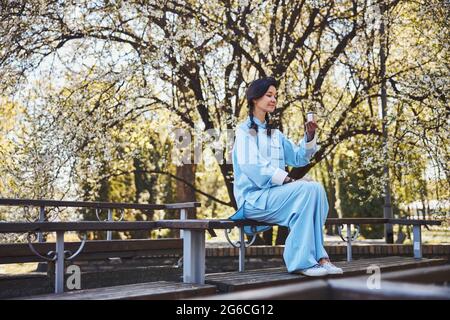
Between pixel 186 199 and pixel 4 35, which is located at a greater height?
pixel 4 35

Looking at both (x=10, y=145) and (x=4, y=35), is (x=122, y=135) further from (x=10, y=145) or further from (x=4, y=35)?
(x=4, y=35)

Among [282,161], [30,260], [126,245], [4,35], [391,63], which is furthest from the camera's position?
[391,63]

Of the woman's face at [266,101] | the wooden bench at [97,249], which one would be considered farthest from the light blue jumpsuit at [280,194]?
the wooden bench at [97,249]

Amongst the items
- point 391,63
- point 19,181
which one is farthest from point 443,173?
point 19,181

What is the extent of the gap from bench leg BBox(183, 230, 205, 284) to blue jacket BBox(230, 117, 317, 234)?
610 millimetres

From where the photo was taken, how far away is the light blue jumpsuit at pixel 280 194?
3.35 metres

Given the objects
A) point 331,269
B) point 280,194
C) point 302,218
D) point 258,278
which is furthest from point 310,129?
point 258,278

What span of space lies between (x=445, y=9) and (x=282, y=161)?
4973 mm

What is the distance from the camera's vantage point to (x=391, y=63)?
8.97 m

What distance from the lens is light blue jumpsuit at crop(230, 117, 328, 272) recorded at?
11.0 feet

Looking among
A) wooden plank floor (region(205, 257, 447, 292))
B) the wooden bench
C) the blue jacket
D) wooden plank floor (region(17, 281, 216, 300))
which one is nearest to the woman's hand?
the blue jacket

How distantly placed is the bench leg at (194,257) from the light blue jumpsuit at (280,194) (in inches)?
23.9
